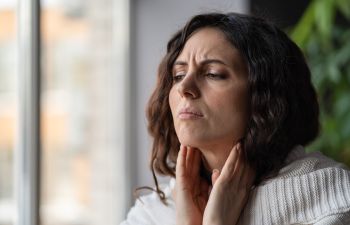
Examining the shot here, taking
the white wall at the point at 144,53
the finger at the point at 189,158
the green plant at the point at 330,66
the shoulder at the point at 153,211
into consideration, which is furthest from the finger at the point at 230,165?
the white wall at the point at 144,53

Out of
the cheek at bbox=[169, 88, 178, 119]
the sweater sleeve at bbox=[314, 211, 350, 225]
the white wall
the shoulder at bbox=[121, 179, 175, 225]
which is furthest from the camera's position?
the white wall

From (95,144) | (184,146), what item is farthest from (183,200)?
(95,144)

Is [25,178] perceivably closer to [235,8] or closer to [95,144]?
[95,144]

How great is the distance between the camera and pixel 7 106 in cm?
217

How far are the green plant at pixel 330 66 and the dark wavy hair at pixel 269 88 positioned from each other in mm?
894

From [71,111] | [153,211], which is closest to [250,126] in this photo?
[153,211]

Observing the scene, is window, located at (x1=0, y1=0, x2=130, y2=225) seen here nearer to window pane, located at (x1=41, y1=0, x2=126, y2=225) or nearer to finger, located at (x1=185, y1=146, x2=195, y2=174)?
window pane, located at (x1=41, y1=0, x2=126, y2=225)

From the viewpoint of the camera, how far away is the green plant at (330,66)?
7.43 feet

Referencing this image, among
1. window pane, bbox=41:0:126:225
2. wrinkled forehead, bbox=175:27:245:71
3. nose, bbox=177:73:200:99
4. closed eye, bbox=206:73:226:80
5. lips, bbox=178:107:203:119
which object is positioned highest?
wrinkled forehead, bbox=175:27:245:71

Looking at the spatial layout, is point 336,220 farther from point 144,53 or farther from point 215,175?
point 144,53

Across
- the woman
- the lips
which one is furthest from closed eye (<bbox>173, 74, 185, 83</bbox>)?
the lips

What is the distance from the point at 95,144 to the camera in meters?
2.86

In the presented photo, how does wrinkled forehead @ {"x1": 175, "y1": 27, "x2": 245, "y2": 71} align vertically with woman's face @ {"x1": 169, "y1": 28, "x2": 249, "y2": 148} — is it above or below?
above

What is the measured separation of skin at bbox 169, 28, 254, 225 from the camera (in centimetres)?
130
